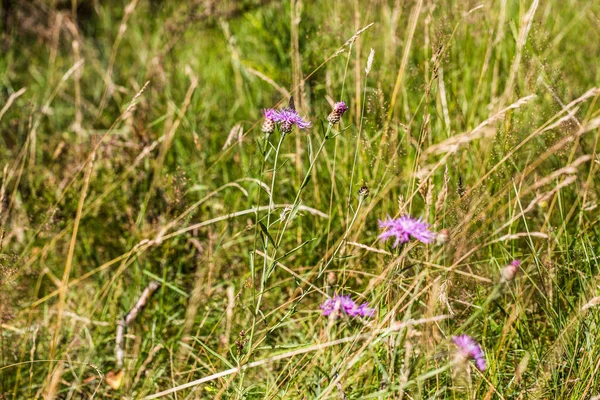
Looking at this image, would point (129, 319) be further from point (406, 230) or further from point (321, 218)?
point (406, 230)

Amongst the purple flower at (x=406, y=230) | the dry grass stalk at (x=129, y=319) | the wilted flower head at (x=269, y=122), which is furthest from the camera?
the dry grass stalk at (x=129, y=319)

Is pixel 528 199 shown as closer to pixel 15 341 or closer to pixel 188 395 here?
pixel 188 395

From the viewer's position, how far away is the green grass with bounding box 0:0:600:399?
133 cm

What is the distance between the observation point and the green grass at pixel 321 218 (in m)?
1.33

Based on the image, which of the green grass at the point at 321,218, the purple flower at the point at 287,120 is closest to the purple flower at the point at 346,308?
the green grass at the point at 321,218

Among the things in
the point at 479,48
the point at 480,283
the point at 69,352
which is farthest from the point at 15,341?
the point at 479,48

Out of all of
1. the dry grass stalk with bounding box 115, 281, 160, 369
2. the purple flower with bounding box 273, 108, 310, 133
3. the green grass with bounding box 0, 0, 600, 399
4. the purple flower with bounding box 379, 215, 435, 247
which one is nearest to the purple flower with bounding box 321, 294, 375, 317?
the green grass with bounding box 0, 0, 600, 399

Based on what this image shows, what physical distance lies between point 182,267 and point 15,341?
1.73 ft

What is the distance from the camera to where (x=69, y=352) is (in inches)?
69.2

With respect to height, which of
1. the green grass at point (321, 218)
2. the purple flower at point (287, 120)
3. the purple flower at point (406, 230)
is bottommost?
the green grass at point (321, 218)

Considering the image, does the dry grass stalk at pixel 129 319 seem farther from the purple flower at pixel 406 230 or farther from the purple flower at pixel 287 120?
the purple flower at pixel 406 230

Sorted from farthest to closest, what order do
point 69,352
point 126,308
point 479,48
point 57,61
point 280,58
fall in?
1. point 57,61
2. point 280,58
3. point 479,48
4. point 126,308
5. point 69,352

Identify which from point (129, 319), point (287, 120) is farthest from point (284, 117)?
point (129, 319)

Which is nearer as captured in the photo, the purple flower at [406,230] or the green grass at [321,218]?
the purple flower at [406,230]
